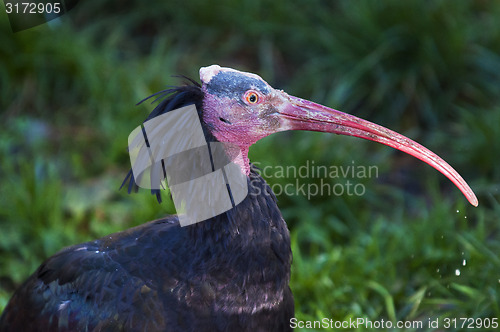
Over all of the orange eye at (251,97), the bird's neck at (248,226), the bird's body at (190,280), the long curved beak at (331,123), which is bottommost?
the bird's body at (190,280)

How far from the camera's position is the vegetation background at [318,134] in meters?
3.81

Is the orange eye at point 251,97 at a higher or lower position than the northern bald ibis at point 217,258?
higher

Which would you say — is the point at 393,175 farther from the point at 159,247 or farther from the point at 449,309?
the point at 159,247

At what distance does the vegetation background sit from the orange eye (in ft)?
4.77

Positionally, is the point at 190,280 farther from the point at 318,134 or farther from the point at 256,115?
the point at 318,134

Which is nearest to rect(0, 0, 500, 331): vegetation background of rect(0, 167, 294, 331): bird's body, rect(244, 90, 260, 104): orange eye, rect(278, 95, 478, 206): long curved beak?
rect(0, 167, 294, 331): bird's body

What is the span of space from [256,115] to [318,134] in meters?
2.23

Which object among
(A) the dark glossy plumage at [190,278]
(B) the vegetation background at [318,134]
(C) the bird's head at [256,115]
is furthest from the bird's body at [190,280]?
(B) the vegetation background at [318,134]

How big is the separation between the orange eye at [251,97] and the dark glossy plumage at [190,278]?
0.61 feet

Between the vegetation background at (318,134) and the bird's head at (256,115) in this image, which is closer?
the bird's head at (256,115)

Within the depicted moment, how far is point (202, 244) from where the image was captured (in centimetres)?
259

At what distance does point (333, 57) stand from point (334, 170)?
1.30 meters

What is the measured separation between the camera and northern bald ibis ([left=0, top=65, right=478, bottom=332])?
2.53 m

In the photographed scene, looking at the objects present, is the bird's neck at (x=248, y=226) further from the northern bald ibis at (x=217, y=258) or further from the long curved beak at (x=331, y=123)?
the long curved beak at (x=331, y=123)
